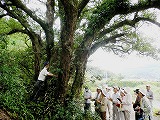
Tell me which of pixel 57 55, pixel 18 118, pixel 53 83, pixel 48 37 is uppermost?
pixel 48 37

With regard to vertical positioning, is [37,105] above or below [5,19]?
below

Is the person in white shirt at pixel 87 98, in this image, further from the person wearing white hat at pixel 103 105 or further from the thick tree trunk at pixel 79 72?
the thick tree trunk at pixel 79 72

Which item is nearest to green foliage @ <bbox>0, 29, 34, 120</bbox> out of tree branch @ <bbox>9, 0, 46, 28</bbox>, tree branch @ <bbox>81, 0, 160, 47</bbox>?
tree branch @ <bbox>9, 0, 46, 28</bbox>

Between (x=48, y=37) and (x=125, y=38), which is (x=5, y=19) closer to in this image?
(x=48, y=37)

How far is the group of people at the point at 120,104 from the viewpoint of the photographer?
935 centimetres

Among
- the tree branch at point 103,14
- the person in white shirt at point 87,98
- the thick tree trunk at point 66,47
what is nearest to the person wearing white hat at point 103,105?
the person in white shirt at point 87,98

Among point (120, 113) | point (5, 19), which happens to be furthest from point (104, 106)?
point (5, 19)

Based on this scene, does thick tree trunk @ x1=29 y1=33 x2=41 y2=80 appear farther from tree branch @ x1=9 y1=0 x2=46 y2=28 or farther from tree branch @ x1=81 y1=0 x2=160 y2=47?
tree branch @ x1=81 y1=0 x2=160 y2=47

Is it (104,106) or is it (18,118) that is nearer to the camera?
(18,118)

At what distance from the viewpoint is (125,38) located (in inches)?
580

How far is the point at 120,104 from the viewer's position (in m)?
10.8

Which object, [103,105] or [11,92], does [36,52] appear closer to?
[11,92]

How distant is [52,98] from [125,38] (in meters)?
6.98

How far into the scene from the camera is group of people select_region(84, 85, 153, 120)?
9348 millimetres
